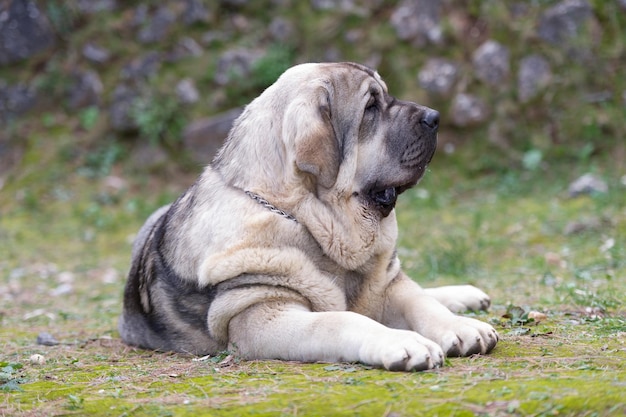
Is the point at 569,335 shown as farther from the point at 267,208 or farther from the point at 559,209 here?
the point at 559,209

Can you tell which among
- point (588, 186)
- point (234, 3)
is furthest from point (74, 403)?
point (234, 3)

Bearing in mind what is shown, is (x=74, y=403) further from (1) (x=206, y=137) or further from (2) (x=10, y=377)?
(1) (x=206, y=137)

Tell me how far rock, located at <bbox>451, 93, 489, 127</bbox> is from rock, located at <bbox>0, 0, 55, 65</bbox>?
247 inches

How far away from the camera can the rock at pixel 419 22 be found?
1149 centimetres

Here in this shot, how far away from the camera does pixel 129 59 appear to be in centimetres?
1247

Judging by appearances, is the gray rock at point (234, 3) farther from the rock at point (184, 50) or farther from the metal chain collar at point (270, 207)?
the metal chain collar at point (270, 207)

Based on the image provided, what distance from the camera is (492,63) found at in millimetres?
11016

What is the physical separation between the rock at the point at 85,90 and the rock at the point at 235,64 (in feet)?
5.93

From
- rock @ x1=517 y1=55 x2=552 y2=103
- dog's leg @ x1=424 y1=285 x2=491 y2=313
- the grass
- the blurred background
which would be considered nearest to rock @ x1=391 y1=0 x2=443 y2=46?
the blurred background

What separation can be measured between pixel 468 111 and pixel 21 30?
6.71 metres

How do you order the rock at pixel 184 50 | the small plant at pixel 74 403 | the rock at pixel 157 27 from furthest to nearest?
the rock at pixel 157 27 → the rock at pixel 184 50 → the small plant at pixel 74 403

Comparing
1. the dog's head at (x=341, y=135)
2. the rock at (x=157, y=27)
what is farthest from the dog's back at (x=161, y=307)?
the rock at (x=157, y=27)

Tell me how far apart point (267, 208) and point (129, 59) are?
8.78 m

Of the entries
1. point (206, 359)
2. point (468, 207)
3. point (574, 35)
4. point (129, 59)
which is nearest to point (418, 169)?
point (206, 359)
